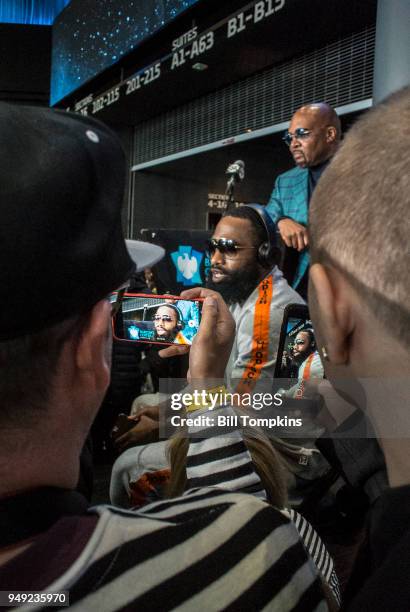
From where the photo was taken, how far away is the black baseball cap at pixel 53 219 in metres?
0.43

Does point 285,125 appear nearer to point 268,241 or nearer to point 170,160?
point 170,160

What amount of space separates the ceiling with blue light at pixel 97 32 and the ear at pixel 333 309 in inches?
170

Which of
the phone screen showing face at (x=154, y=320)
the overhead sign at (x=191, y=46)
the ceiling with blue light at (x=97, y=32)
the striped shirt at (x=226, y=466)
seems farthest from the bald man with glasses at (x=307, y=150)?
the ceiling with blue light at (x=97, y=32)

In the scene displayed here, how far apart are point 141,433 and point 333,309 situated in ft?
3.26

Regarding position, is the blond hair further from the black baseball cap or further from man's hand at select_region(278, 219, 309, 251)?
man's hand at select_region(278, 219, 309, 251)

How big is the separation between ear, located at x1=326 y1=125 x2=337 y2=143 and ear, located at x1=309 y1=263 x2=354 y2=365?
213 centimetres

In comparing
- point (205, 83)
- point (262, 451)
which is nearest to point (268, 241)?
point (262, 451)

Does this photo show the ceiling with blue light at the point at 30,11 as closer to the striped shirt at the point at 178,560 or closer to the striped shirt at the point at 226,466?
the striped shirt at the point at 226,466

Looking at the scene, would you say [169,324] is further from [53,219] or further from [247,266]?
[247,266]

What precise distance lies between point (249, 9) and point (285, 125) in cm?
91

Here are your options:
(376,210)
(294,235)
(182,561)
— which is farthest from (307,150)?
(182,561)

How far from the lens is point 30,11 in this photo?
801cm

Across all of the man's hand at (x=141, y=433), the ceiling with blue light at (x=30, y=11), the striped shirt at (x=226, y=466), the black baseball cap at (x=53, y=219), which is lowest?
the man's hand at (x=141, y=433)

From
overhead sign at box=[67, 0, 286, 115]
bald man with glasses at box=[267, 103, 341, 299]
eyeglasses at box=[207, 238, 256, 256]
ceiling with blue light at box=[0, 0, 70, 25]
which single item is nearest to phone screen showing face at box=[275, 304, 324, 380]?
eyeglasses at box=[207, 238, 256, 256]
